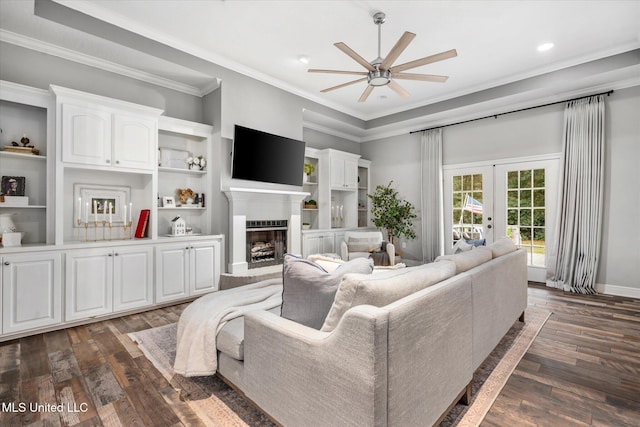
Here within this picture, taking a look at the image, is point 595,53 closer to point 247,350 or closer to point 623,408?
point 623,408

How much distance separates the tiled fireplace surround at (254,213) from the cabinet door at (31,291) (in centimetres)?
181

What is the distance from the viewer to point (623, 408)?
5.74 feet

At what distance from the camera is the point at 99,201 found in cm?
356

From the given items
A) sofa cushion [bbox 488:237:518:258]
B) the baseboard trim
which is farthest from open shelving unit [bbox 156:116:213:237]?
the baseboard trim

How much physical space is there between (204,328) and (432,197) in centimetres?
486

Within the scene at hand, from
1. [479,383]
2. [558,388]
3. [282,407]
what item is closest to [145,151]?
[282,407]

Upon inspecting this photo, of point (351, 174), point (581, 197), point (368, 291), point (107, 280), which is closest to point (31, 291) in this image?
point (107, 280)

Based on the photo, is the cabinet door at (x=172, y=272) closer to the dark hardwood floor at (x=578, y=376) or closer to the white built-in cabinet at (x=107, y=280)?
the white built-in cabinet at (x=107, y=280)

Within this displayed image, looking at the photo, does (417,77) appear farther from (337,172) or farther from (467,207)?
(467,207)

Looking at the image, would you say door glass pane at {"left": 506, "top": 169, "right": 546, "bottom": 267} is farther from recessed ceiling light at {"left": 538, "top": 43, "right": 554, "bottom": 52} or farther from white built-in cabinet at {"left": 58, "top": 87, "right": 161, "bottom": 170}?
white built-in cabinet at {"left": 58, "top": 87, "right": 161, "bottom": 170}

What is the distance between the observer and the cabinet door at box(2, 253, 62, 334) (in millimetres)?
2633

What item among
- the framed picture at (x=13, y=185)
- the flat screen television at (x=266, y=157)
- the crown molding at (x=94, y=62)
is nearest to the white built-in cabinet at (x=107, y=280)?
the framed picture at (x=13, y=185)

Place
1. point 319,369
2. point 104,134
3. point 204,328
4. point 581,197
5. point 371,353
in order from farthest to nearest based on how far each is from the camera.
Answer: point 581,197 → point 104,134 → point 204,328 → point 319,369 → point 371,353

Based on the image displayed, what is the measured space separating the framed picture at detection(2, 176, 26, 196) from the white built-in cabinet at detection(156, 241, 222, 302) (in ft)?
4.46
